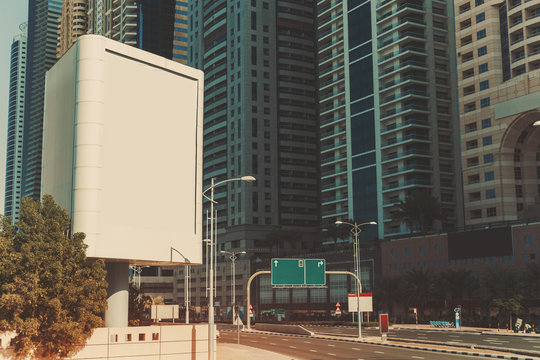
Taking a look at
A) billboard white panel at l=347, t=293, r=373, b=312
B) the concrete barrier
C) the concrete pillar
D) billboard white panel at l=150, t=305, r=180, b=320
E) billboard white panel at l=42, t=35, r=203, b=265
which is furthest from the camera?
the concrete barrier

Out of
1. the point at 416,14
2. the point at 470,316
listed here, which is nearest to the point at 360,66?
the point at 416,14

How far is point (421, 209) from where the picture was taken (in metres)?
127

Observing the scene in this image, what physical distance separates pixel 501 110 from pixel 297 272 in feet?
221

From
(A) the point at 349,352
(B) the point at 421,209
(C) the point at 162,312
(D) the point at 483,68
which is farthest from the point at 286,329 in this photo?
(D) the point at 483,68

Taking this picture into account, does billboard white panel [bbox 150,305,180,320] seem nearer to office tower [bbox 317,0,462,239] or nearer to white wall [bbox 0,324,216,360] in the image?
white wall [bbox 0,324,216,360]

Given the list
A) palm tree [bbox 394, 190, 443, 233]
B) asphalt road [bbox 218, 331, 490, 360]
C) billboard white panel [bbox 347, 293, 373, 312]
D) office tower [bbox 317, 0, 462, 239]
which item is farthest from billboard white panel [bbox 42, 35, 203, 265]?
office tower [bbox 317, 0, 462, 239]

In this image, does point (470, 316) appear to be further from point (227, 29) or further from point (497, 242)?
point (227, 29)

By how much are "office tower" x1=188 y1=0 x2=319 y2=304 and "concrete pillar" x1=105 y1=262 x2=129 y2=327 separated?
Result: 133491 millimetres

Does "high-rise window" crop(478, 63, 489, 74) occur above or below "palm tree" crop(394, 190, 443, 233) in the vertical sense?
above

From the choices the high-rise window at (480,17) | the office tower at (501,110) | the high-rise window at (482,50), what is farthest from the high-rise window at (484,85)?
the high-rise window at (480,17)

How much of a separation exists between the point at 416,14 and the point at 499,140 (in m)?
40.0

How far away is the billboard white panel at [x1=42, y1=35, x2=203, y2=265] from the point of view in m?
38.3

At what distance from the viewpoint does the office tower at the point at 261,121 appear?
589 ft

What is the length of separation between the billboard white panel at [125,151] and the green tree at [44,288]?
9.08 feet
